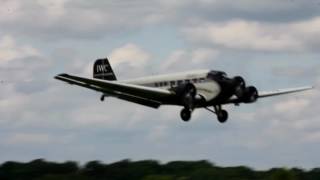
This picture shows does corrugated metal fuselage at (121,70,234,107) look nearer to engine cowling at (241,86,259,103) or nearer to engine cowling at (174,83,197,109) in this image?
engine cowling at (174,83,197,109)

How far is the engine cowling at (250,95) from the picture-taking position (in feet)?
271

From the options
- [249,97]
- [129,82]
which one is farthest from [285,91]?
[129,82]

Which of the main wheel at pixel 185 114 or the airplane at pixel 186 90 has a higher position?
the airplane at pixel 186 90

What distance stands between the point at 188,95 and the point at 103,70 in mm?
13043

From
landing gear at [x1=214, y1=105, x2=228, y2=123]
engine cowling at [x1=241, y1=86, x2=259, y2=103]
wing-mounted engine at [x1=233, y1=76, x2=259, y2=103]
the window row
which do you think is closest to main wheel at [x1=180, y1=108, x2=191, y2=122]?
the window row

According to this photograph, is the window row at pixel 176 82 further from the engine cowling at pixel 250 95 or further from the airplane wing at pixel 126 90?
the engine cowling at pixel 250 95

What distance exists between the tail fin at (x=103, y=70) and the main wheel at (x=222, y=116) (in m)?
12.3

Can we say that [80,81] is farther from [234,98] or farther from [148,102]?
[234,98]

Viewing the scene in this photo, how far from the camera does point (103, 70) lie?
301 feet

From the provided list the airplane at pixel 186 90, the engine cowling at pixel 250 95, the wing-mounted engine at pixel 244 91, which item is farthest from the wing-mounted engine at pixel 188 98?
the engine cowling at pixel 250 95

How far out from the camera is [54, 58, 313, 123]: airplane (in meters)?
81.2

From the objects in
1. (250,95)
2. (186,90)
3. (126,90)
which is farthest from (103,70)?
(250,95)

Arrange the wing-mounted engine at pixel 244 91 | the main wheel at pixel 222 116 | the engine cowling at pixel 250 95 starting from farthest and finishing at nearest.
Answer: the engine cowling at pixel 250 95 < the main wheel at pixel 222 116 < the wing-mounted engine at pixel 244 91

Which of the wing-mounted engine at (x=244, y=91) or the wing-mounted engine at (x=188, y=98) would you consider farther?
the wing-mounted engine at (x=244, y=91)
